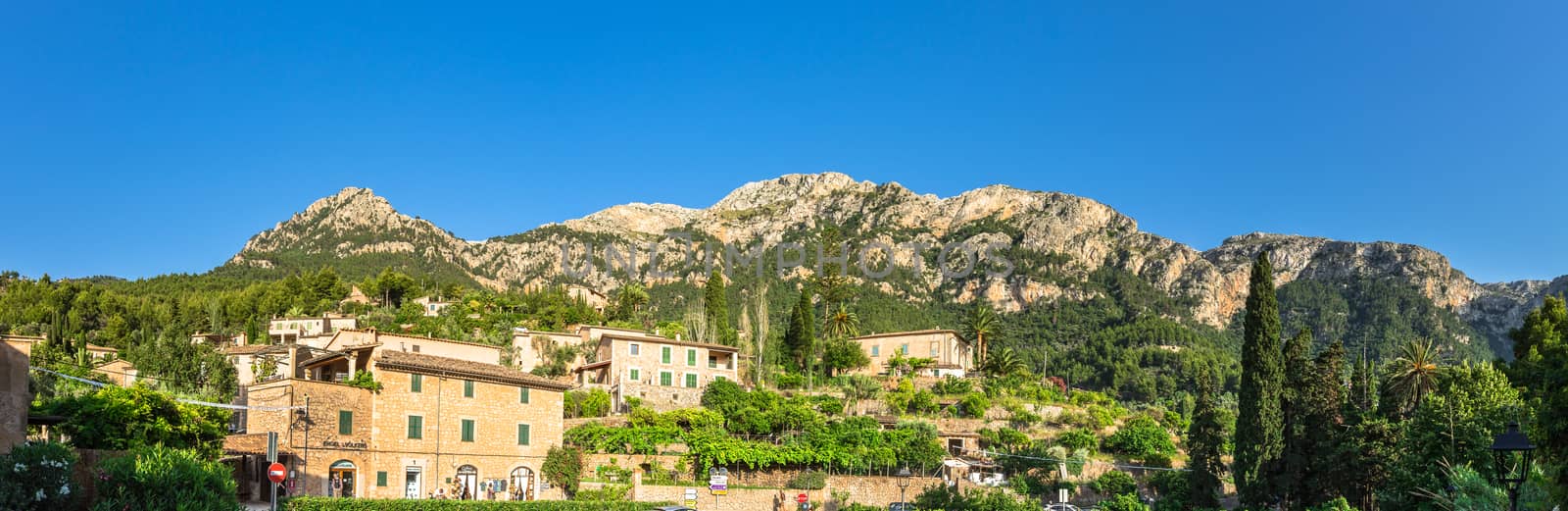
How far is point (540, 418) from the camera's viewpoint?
45312 millimetres

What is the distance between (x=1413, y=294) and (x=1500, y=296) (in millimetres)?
28087

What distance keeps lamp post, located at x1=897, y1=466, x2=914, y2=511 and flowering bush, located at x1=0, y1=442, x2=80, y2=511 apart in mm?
28832

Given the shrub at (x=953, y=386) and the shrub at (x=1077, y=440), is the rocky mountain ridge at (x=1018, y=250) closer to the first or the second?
the shrub at (x=953, y=386)

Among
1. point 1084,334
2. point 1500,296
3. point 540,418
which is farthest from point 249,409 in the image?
point 1500,296

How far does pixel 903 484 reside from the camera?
45.9 m

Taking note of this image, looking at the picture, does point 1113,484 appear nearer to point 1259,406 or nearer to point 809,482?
point 1259,406

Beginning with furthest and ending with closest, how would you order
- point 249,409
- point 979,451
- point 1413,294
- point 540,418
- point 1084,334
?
point 1413,294, point 1084,334, point 979,451, point 540,418, point 249,409

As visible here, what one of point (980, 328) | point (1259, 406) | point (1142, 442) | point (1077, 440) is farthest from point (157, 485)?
point (980, 328)

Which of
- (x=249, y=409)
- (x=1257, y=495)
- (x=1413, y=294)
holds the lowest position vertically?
(x=1257, y=495)

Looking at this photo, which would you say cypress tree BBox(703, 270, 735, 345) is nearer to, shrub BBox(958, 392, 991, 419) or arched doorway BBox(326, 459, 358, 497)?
shrub BBox(958, 392, 991, 419)

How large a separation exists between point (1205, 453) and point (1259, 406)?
20.3ft

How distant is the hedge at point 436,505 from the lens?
30234mm

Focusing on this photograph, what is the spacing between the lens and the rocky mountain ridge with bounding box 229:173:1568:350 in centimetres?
14588

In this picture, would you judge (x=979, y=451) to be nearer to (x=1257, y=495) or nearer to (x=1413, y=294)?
(x=1257, y=495)
